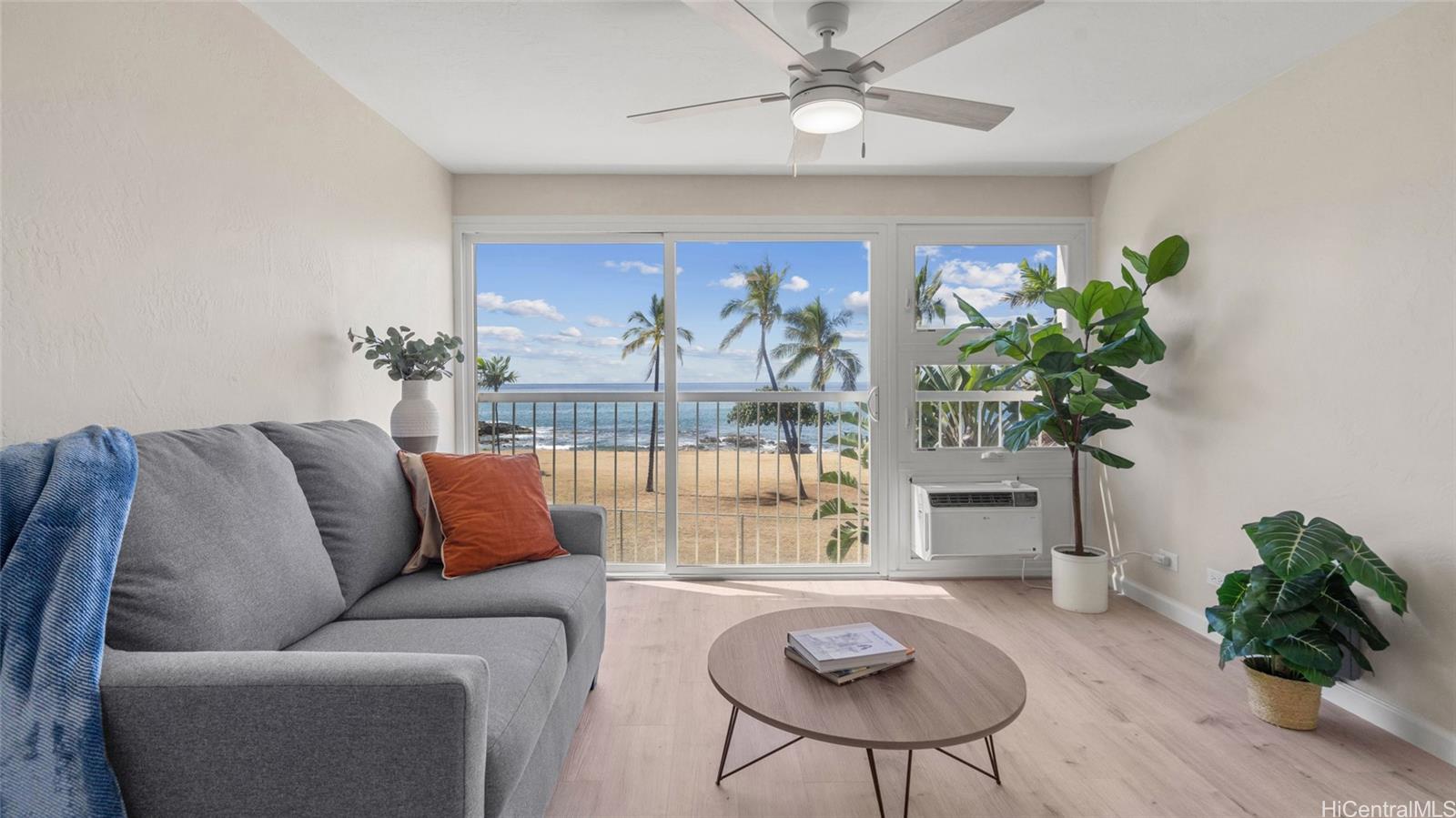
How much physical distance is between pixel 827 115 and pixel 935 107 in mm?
389

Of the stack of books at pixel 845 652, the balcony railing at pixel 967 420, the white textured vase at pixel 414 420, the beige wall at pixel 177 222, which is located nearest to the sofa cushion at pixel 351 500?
the beige wall at pixel 177 222

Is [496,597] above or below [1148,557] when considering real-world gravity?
above

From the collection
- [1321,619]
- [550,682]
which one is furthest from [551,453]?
[1321,619]

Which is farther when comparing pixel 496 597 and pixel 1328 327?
pixel 1328 327

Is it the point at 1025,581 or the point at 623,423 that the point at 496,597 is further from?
the point at 1025,581

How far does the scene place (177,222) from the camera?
5.54 ft

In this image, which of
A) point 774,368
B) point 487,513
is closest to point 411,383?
point 487,513

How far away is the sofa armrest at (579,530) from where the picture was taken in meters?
2.26

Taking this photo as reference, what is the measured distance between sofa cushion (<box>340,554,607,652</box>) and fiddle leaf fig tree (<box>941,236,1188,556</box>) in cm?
218

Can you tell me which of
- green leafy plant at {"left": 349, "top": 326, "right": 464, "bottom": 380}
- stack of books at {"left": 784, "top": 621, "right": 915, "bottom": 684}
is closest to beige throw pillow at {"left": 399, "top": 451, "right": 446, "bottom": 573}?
green leafy plant at {"left": 349, "top": 326, "right": 464, "bottom": 380}

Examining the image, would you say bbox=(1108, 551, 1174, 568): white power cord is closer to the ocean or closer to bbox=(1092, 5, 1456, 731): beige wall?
bbox=(1092, 5, 1456, 731): beige wall

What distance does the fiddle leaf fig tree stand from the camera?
2.81 m

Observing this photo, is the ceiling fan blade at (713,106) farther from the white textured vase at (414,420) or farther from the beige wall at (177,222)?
the white textured vase at (414,420)
